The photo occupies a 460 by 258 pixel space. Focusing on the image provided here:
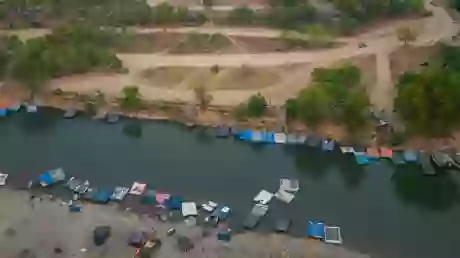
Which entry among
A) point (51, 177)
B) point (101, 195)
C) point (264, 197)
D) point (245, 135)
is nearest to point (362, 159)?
point (264, 197)

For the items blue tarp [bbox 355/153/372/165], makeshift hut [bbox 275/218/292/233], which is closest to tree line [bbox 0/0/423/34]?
blue tarp [bbox 355/153/372/165]

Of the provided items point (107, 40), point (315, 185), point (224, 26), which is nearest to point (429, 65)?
point (315, 185)

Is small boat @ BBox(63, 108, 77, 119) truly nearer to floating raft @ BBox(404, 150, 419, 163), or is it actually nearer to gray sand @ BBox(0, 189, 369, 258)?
gray sand @ BBox(0, 189, 369, 258)

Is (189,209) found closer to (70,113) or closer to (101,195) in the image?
(101,195)

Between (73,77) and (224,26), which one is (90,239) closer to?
(73,77)

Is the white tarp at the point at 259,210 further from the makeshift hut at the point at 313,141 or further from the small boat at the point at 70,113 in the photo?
the small boat at the point at 70,113
